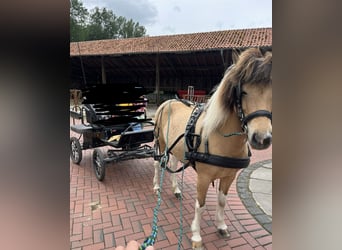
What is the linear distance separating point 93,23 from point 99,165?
2596 mm

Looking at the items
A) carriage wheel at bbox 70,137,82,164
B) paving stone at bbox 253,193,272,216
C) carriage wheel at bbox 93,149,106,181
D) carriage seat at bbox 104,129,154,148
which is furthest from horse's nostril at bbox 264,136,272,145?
carriage wheel at bbox 70,137,82,164

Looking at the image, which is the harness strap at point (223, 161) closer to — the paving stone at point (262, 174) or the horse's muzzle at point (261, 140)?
the horse's muzzle at point (261, 140)

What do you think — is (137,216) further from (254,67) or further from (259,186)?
(254,67)

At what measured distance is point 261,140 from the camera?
1.21 metres

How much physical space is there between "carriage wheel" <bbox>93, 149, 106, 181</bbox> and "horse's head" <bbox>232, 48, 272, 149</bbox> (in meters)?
2.19

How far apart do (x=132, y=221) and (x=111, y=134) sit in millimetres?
1394

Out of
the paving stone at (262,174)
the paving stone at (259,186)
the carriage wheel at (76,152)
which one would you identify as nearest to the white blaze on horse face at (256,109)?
the paving stone at (259,186)
